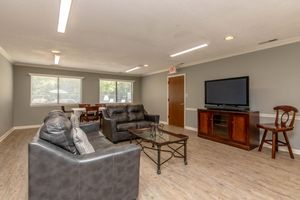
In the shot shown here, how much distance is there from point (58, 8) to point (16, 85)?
530 centimetres

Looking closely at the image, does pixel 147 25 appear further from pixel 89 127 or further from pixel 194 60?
pixel 194 60

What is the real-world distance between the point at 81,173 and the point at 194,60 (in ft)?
16.7

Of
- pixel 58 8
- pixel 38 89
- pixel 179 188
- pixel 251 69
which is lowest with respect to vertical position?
pixel 179 188

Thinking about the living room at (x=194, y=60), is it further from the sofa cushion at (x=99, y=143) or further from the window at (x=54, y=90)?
the window at (x=54, y=90)

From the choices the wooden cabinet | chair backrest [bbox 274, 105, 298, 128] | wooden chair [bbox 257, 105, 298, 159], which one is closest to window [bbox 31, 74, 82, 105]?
the wooden cabinet

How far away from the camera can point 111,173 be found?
1.74 metres

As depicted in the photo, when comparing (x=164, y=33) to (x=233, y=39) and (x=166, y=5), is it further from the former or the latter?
(x=233, y=39)

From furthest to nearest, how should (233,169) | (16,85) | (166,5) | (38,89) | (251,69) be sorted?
1. (38,89)
2. (16,85)
3. (251,69)
4. (233,169)
5. (166,5)

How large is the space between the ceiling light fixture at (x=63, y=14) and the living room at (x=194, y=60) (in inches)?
2.7

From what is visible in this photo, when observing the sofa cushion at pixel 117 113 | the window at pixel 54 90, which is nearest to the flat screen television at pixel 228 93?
the sofa cushion at pixel 117 113

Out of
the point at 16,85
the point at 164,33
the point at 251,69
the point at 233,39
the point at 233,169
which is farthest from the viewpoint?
the point at 16,85

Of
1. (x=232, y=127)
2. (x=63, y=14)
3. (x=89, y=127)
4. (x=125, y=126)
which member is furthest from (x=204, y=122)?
(x=63, y=14)

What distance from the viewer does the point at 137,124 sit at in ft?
15.2

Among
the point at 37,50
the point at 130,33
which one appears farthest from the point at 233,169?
the point at 37,50
